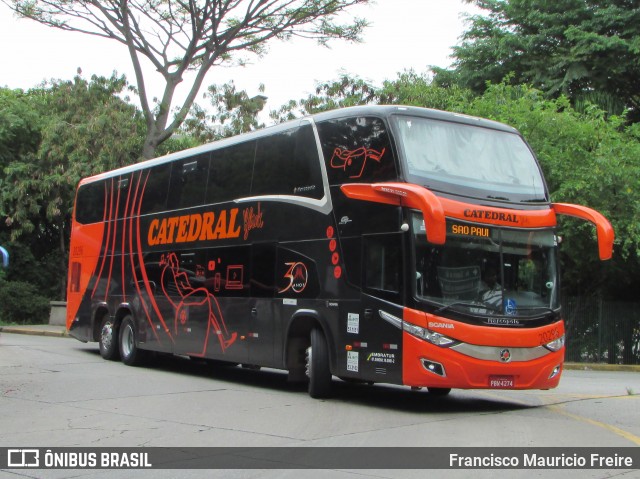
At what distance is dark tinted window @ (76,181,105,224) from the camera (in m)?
19.8

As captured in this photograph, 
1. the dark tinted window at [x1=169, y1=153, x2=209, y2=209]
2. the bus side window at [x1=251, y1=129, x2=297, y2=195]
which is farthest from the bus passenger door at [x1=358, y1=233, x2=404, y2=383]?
the dark tinted window at [x1=169, y1=153, x2=209, y2=209]

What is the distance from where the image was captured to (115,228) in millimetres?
18875

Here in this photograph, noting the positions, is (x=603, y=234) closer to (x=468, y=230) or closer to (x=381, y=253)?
(x=468, y=230)

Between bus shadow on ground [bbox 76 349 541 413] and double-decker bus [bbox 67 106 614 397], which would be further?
bus shadow on ground [bbox 76 349 541 413]

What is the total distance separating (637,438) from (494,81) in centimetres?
2307

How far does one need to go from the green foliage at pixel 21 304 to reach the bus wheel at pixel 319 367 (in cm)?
2417

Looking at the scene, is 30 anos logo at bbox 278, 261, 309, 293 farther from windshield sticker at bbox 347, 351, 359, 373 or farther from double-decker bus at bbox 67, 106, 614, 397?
windshield sticker at bbox 347, 351, 359, 373

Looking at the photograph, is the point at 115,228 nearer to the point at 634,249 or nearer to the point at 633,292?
the point at 634,249

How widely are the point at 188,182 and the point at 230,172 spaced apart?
159cm

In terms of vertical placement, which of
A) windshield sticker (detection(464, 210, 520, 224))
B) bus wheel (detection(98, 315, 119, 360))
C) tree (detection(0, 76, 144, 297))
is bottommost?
bus wheel (detection(98, 315, 119, 360))

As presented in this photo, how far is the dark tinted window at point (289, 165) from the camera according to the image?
41.9ft

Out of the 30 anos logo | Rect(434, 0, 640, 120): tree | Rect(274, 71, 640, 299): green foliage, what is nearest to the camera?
the 30 anos logo

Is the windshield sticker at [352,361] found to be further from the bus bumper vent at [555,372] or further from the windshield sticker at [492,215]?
the bus bumper vent at [555,372]

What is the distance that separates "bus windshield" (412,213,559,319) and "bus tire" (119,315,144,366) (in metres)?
8.82
